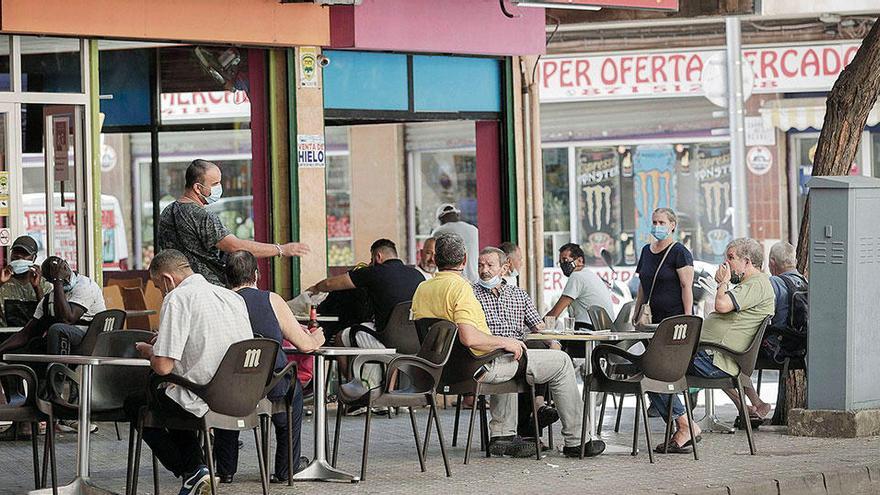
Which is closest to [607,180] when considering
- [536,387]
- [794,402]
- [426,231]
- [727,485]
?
[426,231]

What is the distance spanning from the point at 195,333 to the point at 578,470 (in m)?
2.97

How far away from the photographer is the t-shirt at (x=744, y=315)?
1208cm

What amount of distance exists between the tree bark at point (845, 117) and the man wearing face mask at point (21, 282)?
19.2 feet

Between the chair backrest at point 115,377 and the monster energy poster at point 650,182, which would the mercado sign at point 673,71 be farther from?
the chair backrest at point 115,377

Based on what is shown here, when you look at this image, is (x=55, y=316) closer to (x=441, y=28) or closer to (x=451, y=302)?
(x=451, y=302)

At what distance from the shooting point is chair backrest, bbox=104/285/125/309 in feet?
56.9

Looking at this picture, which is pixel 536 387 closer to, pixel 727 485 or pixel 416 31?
pixel 727 485

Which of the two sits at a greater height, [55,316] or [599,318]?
[55,316]

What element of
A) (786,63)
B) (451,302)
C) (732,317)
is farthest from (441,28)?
(786,63)

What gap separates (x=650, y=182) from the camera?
2127 centimetres

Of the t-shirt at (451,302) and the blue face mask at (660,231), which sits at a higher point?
the blue face mask at (660,231)

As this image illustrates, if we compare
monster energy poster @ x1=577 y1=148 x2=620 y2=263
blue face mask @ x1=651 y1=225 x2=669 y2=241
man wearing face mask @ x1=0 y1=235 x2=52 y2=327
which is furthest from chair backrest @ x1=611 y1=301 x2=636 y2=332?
monster energy poster @ x1=577 y1=148 x2=620 y2=263

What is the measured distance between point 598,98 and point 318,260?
7.29 m

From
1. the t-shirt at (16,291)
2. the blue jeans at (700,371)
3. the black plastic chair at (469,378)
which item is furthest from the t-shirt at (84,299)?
the blue jeans at (700,371)
